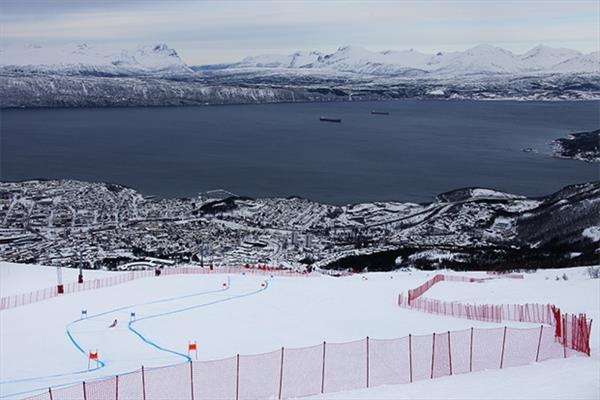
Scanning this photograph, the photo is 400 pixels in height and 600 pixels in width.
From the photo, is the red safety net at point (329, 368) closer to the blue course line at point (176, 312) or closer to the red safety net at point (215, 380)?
the red safety net at point (215, 380)

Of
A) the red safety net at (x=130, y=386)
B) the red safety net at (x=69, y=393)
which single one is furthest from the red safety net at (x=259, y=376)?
the red safety net at (x=69, y=393)

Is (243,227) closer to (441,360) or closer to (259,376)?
(441,360)

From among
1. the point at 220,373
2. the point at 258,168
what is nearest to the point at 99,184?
the point at 258,168

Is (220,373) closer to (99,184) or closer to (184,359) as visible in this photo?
(184,359)

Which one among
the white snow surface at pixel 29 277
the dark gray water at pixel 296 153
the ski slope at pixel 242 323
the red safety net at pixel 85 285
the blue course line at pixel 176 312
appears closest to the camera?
the ski slope at pixel 242 323

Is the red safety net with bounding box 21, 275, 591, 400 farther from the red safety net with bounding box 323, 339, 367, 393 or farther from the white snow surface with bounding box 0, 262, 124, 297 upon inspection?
the white snow surface with bounding box 0, 262, 124, 297

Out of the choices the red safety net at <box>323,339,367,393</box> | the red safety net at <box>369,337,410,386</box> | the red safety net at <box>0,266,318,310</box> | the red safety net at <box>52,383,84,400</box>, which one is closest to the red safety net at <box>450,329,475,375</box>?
the red safety net at <box>369,337,410,386</box>
